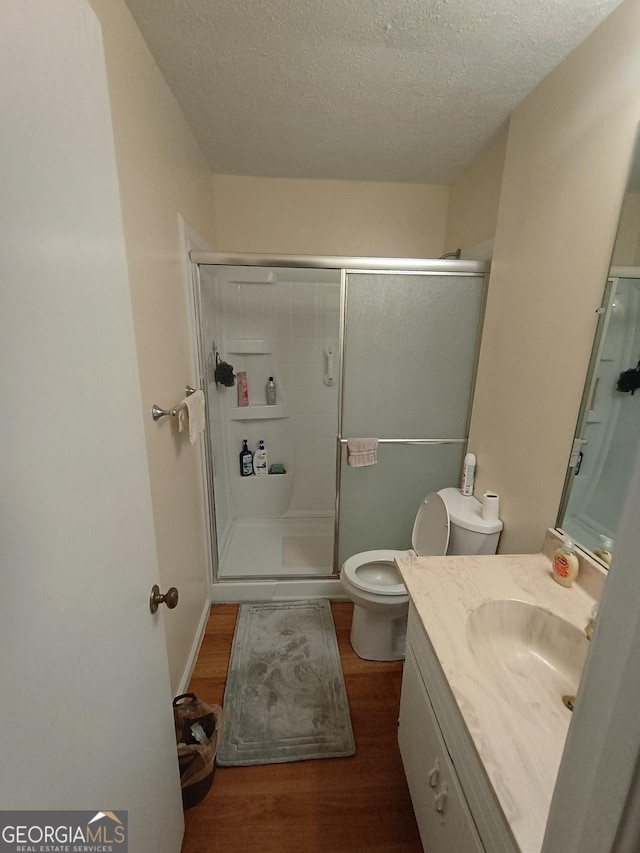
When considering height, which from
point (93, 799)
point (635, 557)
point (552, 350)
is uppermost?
point (552, 350)

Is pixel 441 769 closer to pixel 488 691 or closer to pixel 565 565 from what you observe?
pixel 488 691

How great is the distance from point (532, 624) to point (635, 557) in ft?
3.08

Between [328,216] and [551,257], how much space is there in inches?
58.0

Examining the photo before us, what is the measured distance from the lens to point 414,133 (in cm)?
163

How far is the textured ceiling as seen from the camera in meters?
1.02

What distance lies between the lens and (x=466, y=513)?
1548 mm

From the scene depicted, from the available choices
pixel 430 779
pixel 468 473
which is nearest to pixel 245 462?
pixel 468 473

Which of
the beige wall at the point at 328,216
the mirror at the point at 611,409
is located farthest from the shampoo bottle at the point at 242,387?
the mirror at the point at 611,409

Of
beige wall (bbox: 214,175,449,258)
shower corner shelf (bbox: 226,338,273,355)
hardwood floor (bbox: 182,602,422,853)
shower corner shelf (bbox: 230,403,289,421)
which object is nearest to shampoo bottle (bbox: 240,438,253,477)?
shower corner shelf (bbox: 230,403,289,421)

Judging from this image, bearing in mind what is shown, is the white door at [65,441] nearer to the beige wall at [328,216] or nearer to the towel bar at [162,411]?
the towel bar at [162,411]

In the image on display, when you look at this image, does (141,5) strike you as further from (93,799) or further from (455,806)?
(455,806)

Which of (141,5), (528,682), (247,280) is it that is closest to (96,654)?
(528,682)

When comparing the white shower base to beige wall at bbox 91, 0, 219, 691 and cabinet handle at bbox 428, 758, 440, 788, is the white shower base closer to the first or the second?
beige wall at bbox 91, 0, 219, 691

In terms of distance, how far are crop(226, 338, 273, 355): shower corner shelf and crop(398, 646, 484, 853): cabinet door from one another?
7.17ft
